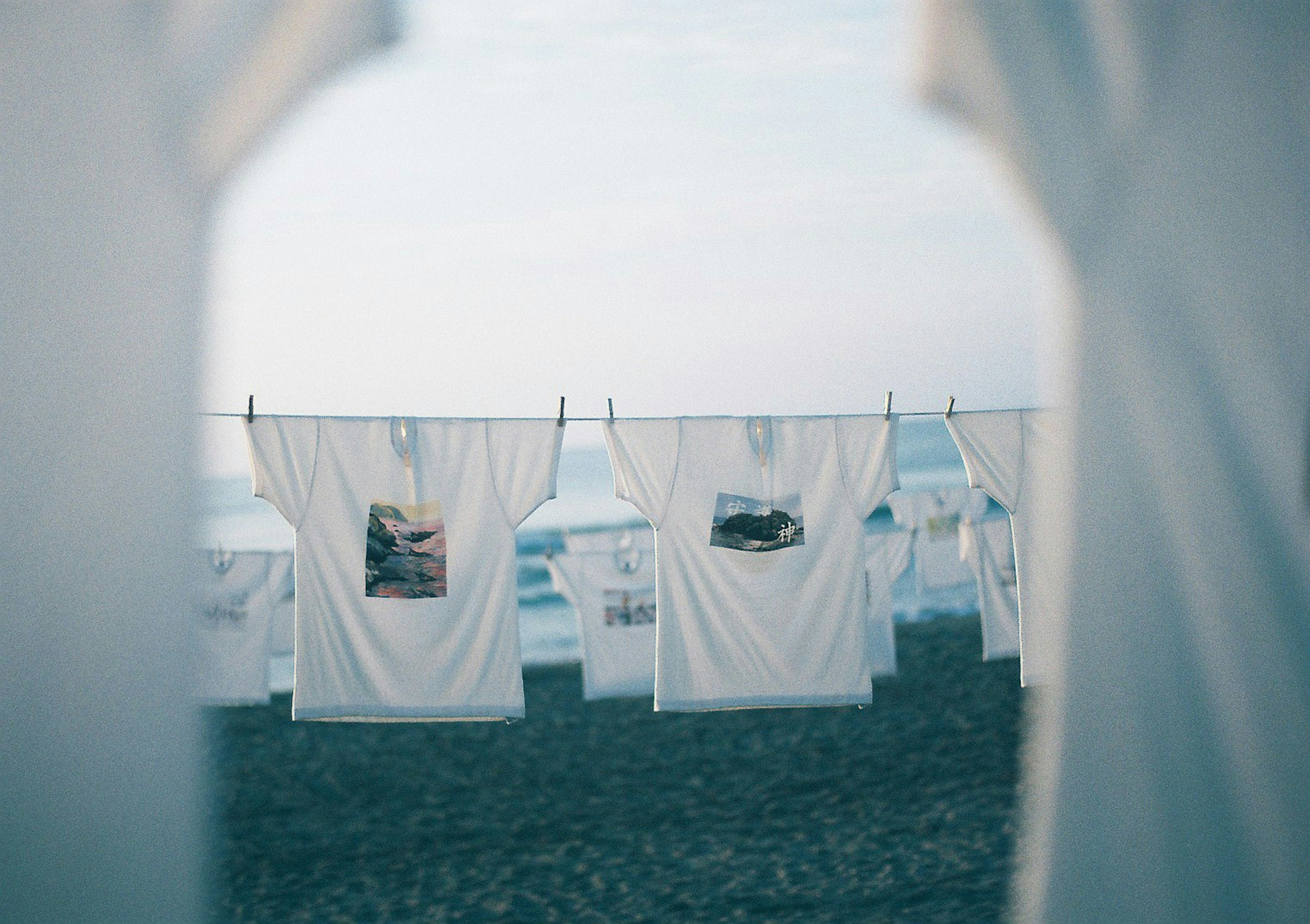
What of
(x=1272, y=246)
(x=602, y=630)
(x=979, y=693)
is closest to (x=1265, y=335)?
(x=1272, y=246)

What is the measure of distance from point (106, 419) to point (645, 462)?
2625mm

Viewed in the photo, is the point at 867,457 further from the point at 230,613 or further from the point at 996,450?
the point at 230,613

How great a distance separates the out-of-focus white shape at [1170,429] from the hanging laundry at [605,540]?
17.9ft

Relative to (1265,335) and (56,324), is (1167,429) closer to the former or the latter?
(1265,335)

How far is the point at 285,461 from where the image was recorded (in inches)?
148

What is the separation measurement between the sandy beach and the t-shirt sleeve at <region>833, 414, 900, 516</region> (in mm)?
1704

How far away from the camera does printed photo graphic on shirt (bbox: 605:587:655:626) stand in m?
6.39

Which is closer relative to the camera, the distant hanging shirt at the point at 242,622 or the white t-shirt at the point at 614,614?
the white t-shirt at the point at 614,614

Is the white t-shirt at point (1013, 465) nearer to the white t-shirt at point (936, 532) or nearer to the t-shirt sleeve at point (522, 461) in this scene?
the t-shirt sleeve at point (522, 461)

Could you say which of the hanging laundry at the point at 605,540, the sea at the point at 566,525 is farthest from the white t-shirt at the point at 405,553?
the hanging laundry at the point at 605,540

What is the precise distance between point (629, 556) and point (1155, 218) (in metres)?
5.33

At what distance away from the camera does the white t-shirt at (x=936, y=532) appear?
29.6 ft

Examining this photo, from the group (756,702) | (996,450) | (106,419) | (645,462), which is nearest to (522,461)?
(645,462)

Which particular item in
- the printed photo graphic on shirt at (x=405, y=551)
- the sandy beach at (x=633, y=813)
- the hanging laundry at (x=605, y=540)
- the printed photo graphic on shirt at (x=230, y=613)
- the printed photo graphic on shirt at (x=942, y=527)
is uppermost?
the printed photo graphic on shirt at (x=942, y=527)
